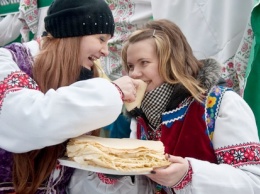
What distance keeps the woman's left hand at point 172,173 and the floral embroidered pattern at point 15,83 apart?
14.9 inches

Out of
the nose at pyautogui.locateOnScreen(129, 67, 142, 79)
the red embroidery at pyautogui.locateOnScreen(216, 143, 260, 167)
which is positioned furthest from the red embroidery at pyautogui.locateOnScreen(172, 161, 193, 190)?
the nose at pyautogui.locateOnScreen(129, 67, 142, 79)

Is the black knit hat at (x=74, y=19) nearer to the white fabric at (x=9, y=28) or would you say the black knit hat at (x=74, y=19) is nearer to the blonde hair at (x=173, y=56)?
the blonde hair at (x=173, y=56)

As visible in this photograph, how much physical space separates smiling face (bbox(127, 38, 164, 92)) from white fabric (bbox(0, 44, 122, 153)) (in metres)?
0.31

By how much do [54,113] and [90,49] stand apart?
307 mm

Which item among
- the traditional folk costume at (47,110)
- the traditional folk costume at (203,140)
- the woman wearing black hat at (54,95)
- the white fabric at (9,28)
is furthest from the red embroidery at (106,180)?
the white fabric at (9,28)

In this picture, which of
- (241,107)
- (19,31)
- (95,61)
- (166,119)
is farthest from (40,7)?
(241,107)

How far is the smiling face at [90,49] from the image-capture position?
1.09 metres

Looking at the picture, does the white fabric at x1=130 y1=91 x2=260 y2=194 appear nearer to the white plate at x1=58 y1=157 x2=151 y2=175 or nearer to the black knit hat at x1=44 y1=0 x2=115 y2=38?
the white plate at x1=58 y1=157 x2=151 y2=175

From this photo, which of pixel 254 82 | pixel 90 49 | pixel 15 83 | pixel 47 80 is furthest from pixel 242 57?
pixel 15 83

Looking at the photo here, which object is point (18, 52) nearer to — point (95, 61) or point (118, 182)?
point (95, 61)

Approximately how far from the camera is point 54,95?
0.88m

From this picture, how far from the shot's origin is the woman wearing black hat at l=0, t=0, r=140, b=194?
0.86m

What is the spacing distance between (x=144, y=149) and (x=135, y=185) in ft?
0.87

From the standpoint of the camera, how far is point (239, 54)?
158 cm
